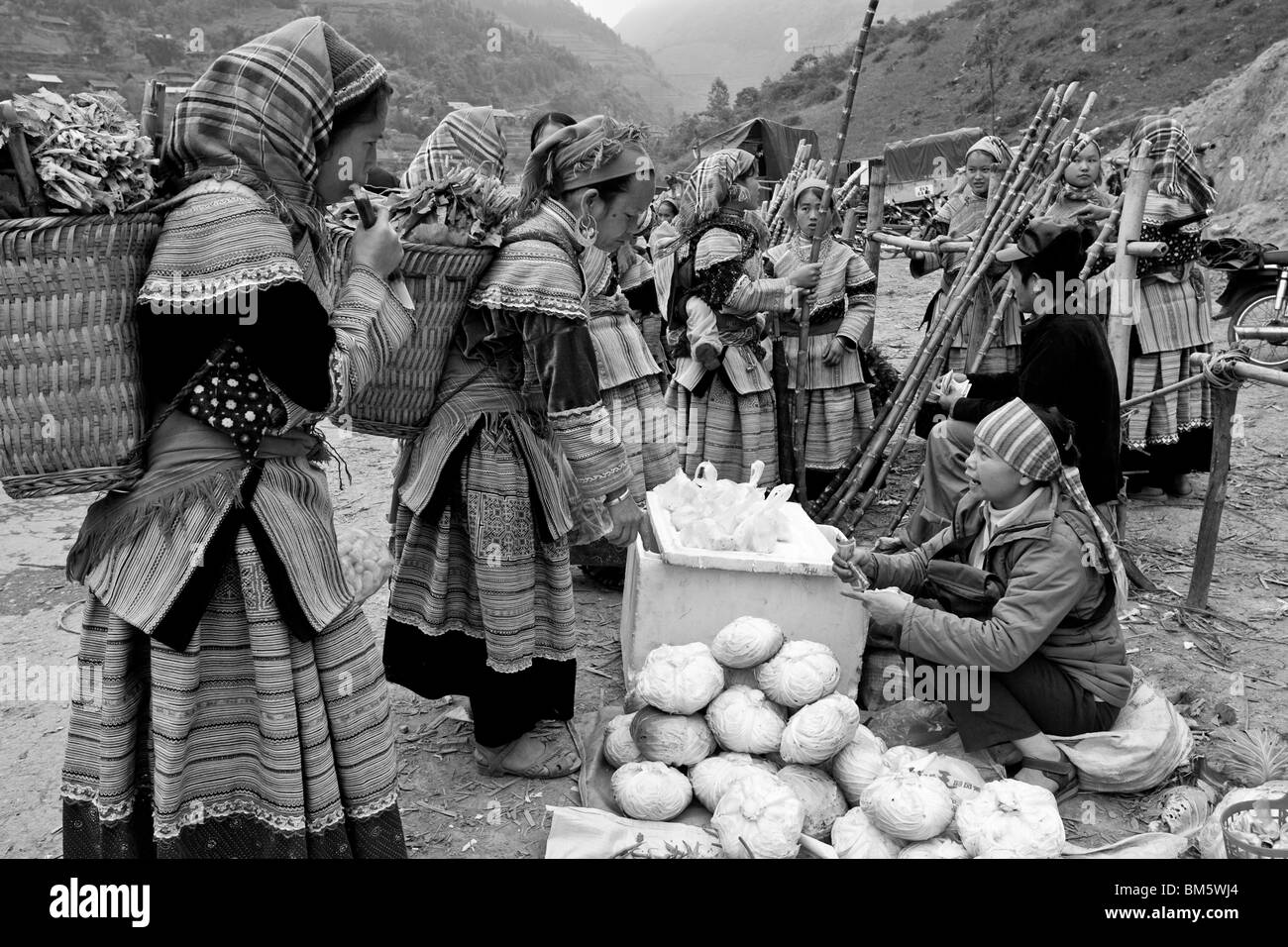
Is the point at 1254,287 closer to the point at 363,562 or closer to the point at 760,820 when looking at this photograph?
the point at 760,820

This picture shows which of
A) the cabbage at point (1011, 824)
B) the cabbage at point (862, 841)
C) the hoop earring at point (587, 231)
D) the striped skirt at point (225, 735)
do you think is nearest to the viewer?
the striped skirt at point (225, 735)

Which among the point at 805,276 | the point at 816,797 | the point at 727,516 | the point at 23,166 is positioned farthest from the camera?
the point at 805,276

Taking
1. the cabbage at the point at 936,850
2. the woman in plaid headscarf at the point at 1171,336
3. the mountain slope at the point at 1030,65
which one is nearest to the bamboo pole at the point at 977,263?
the woman in plaid headscarf at the point at 1171,336

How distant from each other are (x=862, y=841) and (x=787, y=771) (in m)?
0.32

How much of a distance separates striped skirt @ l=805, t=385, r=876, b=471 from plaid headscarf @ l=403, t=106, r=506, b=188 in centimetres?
246

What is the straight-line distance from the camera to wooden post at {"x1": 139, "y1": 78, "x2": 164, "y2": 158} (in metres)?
1.98

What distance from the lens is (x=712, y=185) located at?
4.69 meters

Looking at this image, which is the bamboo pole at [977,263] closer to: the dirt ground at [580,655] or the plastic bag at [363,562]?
the dirt ground at [580,655]

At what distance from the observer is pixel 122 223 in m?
1.73

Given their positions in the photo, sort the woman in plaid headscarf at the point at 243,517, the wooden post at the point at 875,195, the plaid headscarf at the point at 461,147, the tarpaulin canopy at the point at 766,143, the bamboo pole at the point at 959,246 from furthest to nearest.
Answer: the tarpaulin canopy at the point at 766,143 → the wooden post at the point at 875,195 → the bamboo pole at the point at 959,246 → the plaid headscarf at the point at 461,147 → the woman in plaid headscarf at the point at 243,517

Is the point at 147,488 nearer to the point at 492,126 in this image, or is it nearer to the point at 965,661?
the point at 965,661

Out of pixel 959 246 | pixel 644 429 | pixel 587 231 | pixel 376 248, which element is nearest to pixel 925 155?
pixel 959 246

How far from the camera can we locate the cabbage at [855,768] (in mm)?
2857

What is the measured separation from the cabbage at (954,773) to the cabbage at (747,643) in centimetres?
58
